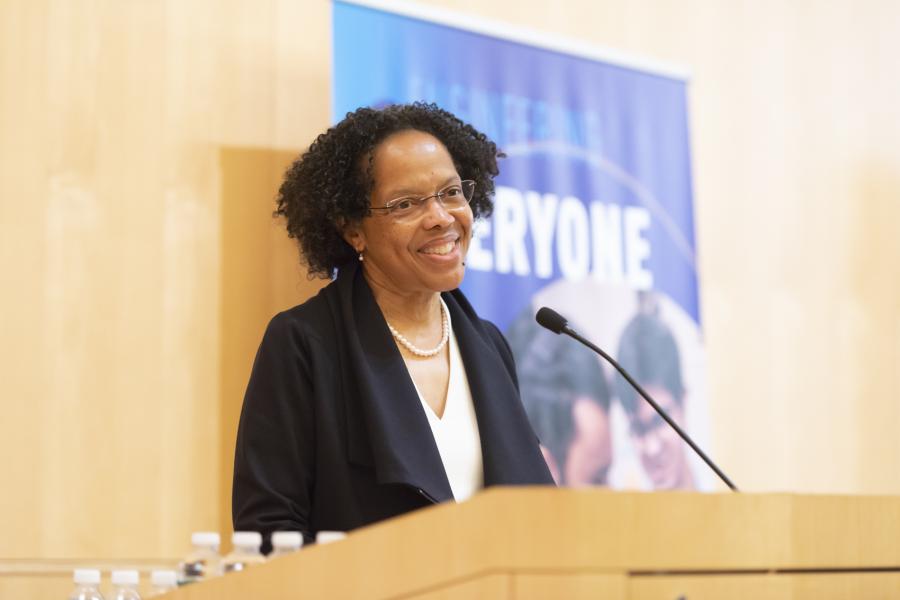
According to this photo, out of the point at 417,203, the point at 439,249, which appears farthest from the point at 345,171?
the point at 439,249

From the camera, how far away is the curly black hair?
3029 mm

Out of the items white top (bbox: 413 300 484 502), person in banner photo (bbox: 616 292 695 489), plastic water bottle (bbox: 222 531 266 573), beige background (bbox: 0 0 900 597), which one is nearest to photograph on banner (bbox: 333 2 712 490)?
person in banner photo (bbox: 616 292 695 489)

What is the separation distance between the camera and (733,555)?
4.75 feet

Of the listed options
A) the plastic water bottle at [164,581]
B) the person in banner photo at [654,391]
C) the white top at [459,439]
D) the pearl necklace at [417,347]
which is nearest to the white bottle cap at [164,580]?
the plastic water bottle at [164,581]

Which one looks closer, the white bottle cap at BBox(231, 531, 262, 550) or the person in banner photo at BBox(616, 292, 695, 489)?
the white bottle cap at BBox(231, 531, 262, 550)

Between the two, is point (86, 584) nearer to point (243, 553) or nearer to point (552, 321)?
point (243, 553)

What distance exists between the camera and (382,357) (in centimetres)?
275

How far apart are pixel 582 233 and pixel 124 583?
2.36 metres

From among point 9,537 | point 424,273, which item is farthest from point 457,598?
point 9,537

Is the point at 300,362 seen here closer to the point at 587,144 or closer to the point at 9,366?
the point at 9,366

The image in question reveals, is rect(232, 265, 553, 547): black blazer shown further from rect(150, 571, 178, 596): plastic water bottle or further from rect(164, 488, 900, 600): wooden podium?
rect(164, 488, 900, 600): wooden podium

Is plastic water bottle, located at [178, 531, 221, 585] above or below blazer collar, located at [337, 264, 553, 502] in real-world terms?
below

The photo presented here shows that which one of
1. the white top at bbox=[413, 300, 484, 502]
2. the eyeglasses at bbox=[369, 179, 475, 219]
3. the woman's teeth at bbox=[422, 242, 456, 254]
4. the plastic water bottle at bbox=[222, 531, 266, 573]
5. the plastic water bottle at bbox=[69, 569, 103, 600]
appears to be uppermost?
the eyeglasses at bbox=[369, 179, 475, 219]

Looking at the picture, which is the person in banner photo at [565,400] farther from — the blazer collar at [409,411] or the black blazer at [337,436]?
the black blazer at [337,436]
